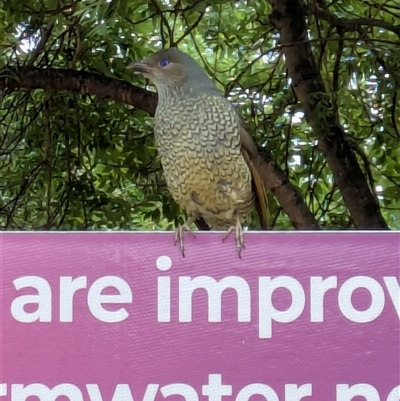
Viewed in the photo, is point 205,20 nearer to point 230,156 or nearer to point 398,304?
point 230,156

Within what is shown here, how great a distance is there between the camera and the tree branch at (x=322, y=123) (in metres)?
2.52

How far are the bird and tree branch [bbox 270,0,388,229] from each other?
60 centimetres

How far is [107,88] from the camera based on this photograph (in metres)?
2.61

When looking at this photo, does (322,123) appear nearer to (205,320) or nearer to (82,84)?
(82,84)

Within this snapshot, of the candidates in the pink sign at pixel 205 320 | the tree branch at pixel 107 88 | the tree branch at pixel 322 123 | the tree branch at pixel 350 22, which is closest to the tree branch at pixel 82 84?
the tree branch at pixel 107 88

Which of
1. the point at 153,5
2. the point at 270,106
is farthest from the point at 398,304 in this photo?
the point at 270,106

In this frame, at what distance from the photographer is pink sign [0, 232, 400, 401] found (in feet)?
3.97

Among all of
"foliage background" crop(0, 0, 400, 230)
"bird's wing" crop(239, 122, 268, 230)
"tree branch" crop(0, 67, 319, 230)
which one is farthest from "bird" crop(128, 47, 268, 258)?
"foliage background" crop(0, 0, 400, 230)

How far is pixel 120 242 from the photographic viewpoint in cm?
125

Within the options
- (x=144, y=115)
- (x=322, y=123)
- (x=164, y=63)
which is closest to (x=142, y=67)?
(x=164, y=63)

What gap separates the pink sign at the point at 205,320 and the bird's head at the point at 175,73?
0.81 m

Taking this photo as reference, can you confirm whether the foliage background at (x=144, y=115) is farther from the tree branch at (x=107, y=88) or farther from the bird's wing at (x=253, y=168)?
the bird's wing at (x=253, y=168)

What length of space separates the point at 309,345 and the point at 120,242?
1.08 feet

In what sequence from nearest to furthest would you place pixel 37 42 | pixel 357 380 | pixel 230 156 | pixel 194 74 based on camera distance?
1. pixel 357 380
2. pixel 230 156
3. pixel 194 74
4. pixel 37 42
